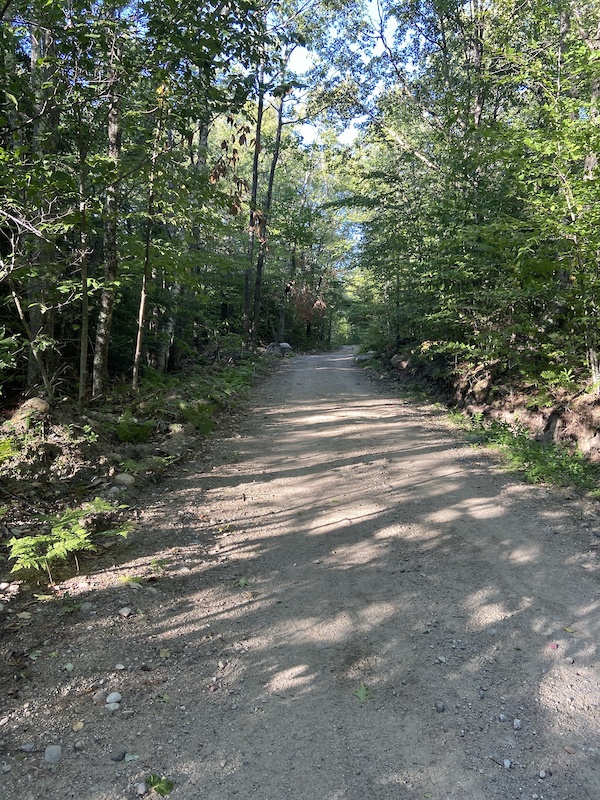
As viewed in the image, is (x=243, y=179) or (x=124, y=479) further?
(x=243, y=179)

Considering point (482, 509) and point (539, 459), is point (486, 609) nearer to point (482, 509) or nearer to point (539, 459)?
point (482, 509)

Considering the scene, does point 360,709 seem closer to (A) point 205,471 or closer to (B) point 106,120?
(A) point 205,471

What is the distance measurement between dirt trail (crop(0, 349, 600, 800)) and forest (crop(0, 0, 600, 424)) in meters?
2.90

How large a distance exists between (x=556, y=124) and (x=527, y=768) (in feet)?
24.4

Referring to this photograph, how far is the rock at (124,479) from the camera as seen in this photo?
5657 millimetres

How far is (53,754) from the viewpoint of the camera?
7.68ft

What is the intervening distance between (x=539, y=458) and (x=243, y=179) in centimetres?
662

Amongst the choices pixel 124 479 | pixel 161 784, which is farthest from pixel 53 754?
pixel 124 479

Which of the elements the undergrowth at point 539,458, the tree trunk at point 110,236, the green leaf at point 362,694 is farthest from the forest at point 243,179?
the green leaf at point 362,694

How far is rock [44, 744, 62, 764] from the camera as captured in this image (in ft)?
7.58

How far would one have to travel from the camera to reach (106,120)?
20.6 feet

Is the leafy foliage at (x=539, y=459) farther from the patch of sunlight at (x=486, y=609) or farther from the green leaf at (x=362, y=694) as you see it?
the green leaf at (x=362, y=694)

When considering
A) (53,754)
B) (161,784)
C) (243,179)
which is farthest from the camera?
(243,179)

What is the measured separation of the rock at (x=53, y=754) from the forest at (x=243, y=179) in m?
3.49
